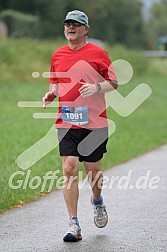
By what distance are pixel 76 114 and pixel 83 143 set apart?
298mm

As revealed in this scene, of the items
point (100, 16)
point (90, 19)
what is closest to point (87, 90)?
point (90, 19)

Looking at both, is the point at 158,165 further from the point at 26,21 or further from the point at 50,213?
the point at 26,21

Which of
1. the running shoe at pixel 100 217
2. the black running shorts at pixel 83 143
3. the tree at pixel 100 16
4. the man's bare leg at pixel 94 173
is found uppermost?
the black running shorts at pixel 83 143

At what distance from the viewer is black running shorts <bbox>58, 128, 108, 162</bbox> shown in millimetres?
7551

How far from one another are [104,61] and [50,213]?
2144 millimetres

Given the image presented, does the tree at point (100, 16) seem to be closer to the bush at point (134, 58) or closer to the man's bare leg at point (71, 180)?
the bush at point (134, 58)

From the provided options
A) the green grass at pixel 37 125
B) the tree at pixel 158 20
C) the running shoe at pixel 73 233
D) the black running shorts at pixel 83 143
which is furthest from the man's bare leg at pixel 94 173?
the tree at pixel 158 20

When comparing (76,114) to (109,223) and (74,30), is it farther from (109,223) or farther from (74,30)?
(109,223)

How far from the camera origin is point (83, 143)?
7.61m

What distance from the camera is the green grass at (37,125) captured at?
39.7 feet

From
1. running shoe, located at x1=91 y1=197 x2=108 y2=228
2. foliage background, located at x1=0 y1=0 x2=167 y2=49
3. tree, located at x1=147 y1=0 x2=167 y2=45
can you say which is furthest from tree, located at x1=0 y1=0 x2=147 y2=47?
running shoe, located at x1=91 y1=197 x2=108 y2=228

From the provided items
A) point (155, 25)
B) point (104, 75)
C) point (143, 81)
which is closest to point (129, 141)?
point (104, 75)

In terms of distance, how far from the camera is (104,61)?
755cm

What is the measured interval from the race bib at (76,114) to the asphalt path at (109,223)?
3.54ft
